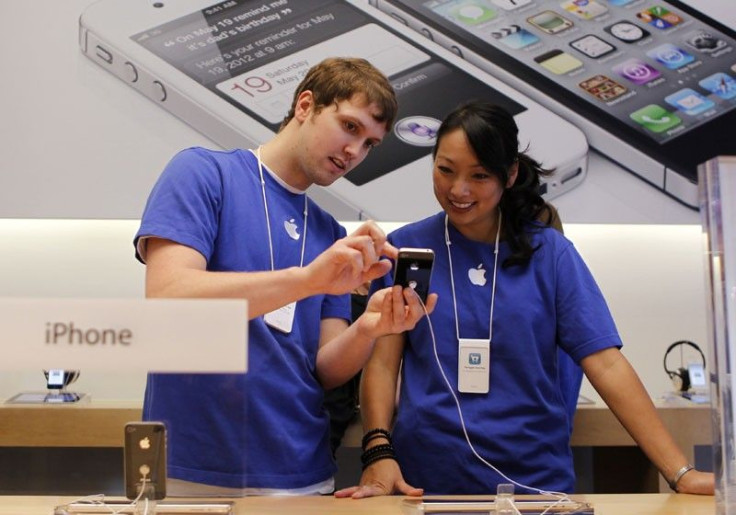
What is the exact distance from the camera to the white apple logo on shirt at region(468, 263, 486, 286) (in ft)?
5.97

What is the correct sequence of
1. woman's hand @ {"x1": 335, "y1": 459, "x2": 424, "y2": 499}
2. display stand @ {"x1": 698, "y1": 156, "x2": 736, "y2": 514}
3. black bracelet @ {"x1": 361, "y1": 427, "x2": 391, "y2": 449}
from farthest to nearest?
1. black bracelet @ {"x1": 361, "y1": 427, "x2": 391, "y2": 449}
2. woman's hand @ {"x1": 335, "y1": 459, "x2": 424, "y2": 499}
3. display stand @ {"x1": 698, "y1": 156, "x2": 736, "y2": 514}

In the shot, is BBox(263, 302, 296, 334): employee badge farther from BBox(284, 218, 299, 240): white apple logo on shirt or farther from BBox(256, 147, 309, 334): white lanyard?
BBox(284, 218, 299, 240): white apple logo on shirt

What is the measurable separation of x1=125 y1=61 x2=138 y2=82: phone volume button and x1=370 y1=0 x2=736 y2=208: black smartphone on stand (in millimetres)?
893

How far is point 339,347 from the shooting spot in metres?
1.62

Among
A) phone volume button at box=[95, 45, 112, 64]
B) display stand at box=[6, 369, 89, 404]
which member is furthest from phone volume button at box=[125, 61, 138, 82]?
display stand at box=[6, 369, 89, 404]

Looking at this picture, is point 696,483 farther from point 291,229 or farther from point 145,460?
point 145,460

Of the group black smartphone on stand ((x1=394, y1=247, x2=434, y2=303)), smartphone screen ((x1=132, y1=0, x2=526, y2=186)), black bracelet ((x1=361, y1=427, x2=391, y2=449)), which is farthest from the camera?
smartphone screen ((x1=132, y1=0, x2=526, y2=186))

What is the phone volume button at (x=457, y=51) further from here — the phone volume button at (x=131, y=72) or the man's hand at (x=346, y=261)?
the man's hand at (x=346, y=261)

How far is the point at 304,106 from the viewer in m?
1.77

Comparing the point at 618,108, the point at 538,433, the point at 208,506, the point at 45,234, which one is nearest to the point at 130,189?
the point at 45,234

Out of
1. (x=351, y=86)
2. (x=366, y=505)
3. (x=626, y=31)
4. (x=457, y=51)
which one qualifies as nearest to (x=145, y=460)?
(x=366, y=505)

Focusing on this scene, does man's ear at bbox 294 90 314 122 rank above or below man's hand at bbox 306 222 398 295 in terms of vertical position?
above

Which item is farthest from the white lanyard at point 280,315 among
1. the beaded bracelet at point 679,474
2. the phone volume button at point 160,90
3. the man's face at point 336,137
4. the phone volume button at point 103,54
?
the phone volume button at point 103,54

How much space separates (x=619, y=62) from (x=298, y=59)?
1156 mm
